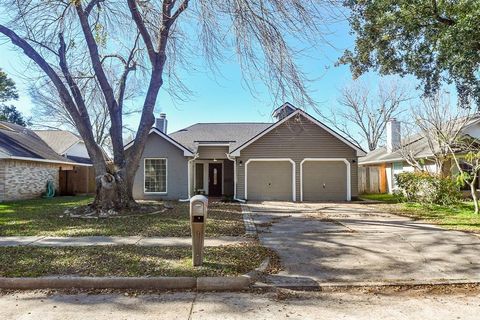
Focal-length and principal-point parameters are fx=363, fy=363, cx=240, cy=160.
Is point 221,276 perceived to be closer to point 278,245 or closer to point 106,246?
point 278,245

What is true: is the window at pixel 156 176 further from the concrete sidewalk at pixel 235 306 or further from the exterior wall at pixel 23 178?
the concrete sidewalk at pixel 235 306

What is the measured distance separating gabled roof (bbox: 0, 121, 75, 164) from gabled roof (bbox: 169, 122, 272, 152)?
24.6 feet

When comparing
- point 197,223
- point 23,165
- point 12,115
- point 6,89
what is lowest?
point 197,223

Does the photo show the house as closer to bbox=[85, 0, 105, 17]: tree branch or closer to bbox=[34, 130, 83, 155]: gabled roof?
bbox=[85, 0, 105, 17]: tree branch

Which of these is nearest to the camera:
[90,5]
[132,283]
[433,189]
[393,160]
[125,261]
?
[132,283]

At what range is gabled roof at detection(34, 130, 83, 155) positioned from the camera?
87.2 feet

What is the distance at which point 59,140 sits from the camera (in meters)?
27.7

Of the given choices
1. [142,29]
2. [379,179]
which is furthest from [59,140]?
[379,179]

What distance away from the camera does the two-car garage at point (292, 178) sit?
18828 millimetres

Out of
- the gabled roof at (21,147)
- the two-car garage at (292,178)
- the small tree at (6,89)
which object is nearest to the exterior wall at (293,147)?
the two-car garage at (292,178)

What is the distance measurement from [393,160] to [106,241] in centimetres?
1993

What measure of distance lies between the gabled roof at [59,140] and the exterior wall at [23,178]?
13.3ft

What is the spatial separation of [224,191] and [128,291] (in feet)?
56.5

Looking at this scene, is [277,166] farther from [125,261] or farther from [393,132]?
[125,261]
